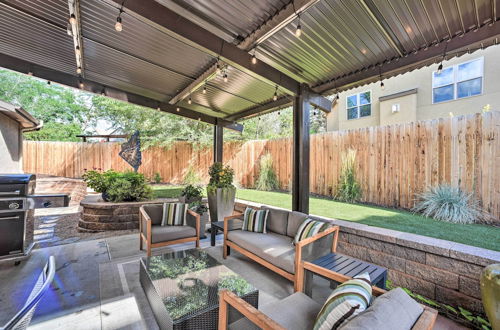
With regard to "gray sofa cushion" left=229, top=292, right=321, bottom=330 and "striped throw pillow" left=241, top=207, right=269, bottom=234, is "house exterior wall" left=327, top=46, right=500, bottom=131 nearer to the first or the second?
"striped throw pillow" left=241, top=207, right=269, bottom=234

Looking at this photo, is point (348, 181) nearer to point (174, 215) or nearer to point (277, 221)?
point (277, 221)

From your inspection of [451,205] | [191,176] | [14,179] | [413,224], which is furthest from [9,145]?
[451,205]

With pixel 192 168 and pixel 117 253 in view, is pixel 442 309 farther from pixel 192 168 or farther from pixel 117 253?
pixel 192 168

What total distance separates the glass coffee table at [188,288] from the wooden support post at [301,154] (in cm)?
192

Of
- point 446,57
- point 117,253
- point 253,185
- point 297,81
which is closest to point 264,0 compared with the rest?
point 297,81

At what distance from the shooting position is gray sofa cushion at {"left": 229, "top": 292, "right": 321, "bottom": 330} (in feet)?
4.73

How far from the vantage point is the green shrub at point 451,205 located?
3445mm

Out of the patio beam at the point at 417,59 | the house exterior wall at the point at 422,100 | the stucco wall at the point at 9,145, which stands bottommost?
the stucco wall at the point at 9,145

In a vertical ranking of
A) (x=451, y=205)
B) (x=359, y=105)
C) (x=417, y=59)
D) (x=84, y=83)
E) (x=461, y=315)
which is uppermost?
(x=359, y=105)

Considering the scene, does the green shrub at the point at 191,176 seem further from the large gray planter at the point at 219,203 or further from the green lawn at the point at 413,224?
the green lawn at the point at 413,224

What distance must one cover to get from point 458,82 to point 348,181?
5.11 metres

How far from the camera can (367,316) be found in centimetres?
102

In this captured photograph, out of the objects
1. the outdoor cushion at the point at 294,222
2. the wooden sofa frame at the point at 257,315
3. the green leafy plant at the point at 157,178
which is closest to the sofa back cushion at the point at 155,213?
the outdoor cushion at the point at 294,222

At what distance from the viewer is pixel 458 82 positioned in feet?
21.7
